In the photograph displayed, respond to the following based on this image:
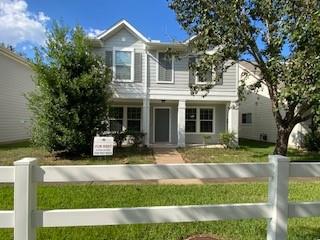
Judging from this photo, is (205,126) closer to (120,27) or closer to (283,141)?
(283,141)

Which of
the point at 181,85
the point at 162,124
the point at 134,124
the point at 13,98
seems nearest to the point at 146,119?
the point at 134,124

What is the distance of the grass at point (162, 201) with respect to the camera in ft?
18.8

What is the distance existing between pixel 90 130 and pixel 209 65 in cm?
590

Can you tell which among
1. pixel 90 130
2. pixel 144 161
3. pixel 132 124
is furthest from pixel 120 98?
pixel 144 161

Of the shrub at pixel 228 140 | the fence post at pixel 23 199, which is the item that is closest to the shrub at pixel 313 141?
the shrub at pixel 228 140

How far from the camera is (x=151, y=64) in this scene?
72.2 ft

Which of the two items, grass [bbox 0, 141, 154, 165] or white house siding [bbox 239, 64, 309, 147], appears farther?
white house siding [bbox 239, 64, 309, 147]

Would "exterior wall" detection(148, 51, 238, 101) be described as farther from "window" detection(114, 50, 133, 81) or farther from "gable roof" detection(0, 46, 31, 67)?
"gable roof" detection(0, 46, 31, 67)

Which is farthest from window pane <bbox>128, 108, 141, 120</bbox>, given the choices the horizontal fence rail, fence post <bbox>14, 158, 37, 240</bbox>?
fence post <bbox>14, 158, 37, 240</bbox>

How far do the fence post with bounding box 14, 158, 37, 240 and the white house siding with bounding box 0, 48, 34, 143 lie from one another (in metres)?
20.4

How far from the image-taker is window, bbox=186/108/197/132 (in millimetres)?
24312

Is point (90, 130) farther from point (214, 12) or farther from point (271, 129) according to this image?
point (271, 129)

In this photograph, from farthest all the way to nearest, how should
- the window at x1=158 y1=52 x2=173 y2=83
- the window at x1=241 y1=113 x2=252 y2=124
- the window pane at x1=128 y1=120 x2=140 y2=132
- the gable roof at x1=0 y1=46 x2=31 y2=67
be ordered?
the window at x1=241 y1=113 x2=252 y2=124
the window pane at x1=128 y1=120 x2=140 y2=132
the gable roof at x1=0 y1=46 x2=31 y2=67
the window at x1=158 y1=52 x2=173 y2=83

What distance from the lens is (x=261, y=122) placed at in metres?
29.2
